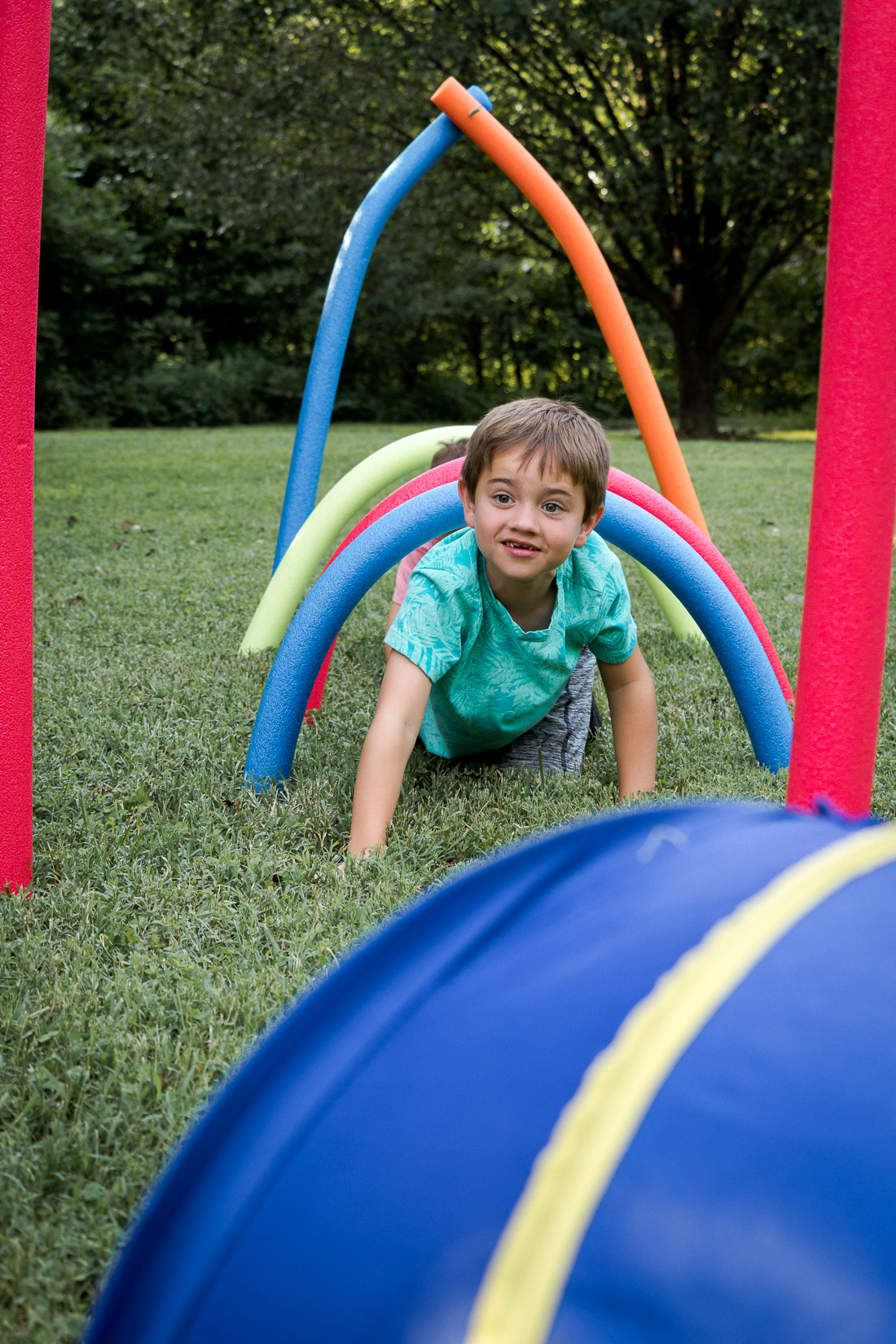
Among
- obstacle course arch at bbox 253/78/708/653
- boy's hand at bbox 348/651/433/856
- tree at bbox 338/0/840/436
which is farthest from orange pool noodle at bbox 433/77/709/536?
tree at bbox 338/0/840/436

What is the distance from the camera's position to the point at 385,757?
232 cm

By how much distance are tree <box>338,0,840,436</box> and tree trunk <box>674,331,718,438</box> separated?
0.10 feet

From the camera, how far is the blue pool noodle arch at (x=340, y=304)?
12.1ft

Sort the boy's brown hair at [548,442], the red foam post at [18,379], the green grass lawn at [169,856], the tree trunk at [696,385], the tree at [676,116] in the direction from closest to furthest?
the green grass lawn at [169,856]
the red foam post at [18,379]
the boy's brown hair at [548,442]
the tree at [676,116]
the tree trunk at [696,385]

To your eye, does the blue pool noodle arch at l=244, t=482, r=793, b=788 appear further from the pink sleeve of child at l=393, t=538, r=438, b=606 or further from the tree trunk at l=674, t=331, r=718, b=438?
the tree trunk at l=674, t=331, r=718, b=438

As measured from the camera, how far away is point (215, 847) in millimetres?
2324

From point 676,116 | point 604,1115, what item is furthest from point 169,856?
point 676,116

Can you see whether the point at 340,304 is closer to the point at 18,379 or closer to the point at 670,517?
the point at 670,517

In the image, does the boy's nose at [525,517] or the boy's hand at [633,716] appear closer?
the boy's nose at [525,517]

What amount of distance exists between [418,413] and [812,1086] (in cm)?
2823

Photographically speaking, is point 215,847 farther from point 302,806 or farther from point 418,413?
point 418,413

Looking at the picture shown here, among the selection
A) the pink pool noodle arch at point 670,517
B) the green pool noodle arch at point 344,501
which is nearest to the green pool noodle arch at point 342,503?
the green pool noodle arch at point 344,501

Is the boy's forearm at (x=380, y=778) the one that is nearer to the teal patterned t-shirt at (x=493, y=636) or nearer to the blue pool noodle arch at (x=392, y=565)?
the teal patterned t-shirt at (x=493, y=636)

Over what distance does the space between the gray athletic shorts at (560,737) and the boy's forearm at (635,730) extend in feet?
0.69
